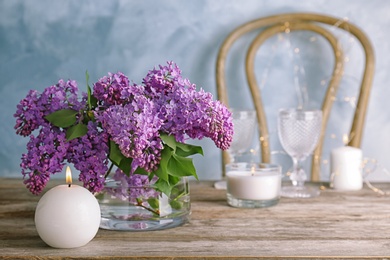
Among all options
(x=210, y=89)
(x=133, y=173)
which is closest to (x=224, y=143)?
(x=133, y=173)

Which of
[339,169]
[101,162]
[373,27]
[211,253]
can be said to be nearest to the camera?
[211,253]

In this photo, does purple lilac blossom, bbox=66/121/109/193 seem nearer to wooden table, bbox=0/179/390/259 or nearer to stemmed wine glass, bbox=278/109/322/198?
wooden table, bbox=0/179/390/259

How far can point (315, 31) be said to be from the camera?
7.86ft

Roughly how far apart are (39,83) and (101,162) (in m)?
1.47

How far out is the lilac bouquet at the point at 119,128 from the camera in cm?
115

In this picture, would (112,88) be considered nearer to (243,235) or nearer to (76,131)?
(76,131)

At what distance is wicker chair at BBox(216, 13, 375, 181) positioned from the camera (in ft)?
7.64

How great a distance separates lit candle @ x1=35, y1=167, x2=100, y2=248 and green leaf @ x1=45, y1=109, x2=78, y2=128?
0.14 m

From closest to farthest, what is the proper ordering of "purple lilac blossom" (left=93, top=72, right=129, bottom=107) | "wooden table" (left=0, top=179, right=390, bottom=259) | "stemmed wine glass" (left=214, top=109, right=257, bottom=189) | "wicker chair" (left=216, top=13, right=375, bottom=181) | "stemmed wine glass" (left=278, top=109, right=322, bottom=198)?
"wooden table" (left=0, top=179, right=390, bottom=259)
"purple lilac blossom" (left=93, top=72, right=129, bottom=107)
"stemmed wine glass" (left=278, top=109, right=322, bottom=198)
"stemmed wine glass" (left=214, top=109, right=257, bottom=189)
"wicker chair" (left=216, top=13, right=375, bottom=181)

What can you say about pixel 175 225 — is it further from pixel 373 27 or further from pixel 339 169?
pixel 373 27

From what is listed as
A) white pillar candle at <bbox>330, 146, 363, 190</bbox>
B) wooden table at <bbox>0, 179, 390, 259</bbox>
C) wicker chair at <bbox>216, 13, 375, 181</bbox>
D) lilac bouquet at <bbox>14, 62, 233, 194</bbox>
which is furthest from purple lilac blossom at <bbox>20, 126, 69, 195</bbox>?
wicker chair at <bbox>216, 13, 375, 181</bbox>

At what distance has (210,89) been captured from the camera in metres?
2.53

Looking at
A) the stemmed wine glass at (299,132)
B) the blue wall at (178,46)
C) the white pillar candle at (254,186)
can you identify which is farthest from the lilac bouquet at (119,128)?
the blue wall at (178,46)

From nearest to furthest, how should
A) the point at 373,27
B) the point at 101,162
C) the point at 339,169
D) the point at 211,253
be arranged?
the point at 211,253 < the point at 101,162 < the point at 339,169 < the point at 373,27
